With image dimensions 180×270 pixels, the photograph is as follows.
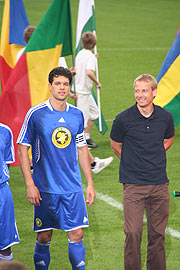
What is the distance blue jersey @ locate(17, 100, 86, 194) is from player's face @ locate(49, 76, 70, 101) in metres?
0.13

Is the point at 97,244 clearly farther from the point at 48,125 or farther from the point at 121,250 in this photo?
the point at 48,125

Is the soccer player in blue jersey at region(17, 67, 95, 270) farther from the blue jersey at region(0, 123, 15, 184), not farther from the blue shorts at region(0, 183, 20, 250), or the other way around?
the blue shorts at region(0, 183, 20, 250)

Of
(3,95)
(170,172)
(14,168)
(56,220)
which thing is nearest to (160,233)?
(56,220)

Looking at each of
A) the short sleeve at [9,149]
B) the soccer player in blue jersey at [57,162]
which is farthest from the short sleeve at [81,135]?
the short sleeve at [9,149]

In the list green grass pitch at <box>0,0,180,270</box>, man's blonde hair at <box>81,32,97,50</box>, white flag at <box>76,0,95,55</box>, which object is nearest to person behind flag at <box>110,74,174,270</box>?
green grass pitch at <box>0,0,180,270</box>

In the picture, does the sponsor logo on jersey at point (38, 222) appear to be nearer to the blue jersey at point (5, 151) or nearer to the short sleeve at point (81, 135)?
the blue jersey at point (5, 151)

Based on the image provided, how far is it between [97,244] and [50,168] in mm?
1830

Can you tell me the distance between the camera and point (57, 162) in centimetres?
566

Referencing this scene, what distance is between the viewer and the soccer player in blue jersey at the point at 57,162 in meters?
5.66

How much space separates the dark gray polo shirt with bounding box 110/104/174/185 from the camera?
18.7ft

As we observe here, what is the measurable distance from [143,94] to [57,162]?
3.34 ft

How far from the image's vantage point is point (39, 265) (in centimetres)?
598

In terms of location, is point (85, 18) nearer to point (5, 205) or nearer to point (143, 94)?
point (143, 94)

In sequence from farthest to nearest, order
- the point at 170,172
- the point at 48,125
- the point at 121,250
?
the point at 170,172, the point at 121,250, the point at 48,125
